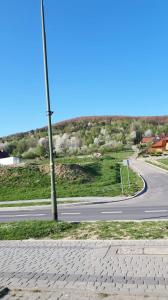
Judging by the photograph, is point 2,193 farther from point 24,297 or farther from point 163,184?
point 24,297

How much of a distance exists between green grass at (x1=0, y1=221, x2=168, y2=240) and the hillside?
7007 cm

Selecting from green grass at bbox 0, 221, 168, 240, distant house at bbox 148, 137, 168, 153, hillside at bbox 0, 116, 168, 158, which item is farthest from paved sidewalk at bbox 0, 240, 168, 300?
distant house at bbox 148, 137, 168, 153

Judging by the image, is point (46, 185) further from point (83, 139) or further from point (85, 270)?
point (83, 139)

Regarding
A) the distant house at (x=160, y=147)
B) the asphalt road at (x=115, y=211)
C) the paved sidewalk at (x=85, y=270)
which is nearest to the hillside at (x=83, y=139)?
the distant house at (x=160, y=147)

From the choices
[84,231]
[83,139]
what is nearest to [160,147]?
[83,139]

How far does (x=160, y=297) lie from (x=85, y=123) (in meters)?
188

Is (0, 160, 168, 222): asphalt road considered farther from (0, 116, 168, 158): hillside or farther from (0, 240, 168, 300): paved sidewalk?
(0, 116, 168, 158): hillside

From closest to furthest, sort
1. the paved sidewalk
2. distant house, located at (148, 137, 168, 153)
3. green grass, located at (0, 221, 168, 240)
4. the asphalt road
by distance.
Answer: the paved sidewalk
green grass, located at (0, 221, 168, 240)
the asphalt road
distant house, located at (148, 137, 168, 153)

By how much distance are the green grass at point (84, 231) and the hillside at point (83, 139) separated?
70069 mm

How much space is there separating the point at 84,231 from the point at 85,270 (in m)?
3.68

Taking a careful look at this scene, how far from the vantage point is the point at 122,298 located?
635 centimetres

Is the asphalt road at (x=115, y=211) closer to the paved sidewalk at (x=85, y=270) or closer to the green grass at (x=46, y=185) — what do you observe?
the green grass at (x=46, y=185)

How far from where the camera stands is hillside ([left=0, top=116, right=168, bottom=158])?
100125 mm

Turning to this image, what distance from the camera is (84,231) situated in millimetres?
11633
